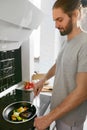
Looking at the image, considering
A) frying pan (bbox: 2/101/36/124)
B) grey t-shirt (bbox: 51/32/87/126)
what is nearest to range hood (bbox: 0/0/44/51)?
grey t-shirt (bbox: 51/32/87/126)

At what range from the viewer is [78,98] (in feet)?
2.53

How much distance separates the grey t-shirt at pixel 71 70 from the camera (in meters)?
0.81

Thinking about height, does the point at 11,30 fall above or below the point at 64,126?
above

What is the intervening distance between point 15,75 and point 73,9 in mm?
879

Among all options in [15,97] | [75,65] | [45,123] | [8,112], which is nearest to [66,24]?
[75,65]

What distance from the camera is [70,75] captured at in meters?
0.86

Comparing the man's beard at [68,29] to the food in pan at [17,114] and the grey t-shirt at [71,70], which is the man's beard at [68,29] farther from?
the food in pan at [17,114]

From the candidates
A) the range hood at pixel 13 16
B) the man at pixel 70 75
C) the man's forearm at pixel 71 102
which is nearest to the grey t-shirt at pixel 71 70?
the man at pixel 70 75

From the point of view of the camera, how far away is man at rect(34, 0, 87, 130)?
2.55ft

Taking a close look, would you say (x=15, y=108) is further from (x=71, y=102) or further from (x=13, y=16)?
(x=13, y=16)

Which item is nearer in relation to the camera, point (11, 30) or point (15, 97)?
point (11, 30)

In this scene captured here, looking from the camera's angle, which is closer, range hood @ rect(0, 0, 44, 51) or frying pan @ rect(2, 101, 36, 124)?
range hood @ rect(0, 0, 44, 51)

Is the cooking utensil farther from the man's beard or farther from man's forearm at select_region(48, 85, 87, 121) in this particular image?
the man's beard

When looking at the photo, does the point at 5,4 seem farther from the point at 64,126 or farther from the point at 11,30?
the point at 64,126
